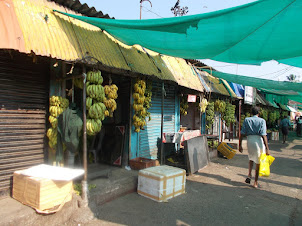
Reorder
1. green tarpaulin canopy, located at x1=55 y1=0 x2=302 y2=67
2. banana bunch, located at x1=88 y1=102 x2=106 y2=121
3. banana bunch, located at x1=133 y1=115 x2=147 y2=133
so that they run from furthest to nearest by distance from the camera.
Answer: banana bunch, located at x1=133 y1=115 x2=147 y2=133, banana bunch, located at x1=88 y1=102 x2=106 y2=121, green tarpaulin canopy, located at x1=55 y1=0 x2=302 y2=67

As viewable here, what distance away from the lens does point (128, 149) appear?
6023 mm

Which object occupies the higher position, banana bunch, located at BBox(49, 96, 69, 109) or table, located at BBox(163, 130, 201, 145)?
banana bunch, located at BBox(49, 96, 69, 109)

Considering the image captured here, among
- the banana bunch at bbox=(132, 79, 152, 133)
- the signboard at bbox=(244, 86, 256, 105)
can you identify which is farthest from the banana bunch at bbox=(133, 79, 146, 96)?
the signboard at bbox=(244, 86, 256, 105)

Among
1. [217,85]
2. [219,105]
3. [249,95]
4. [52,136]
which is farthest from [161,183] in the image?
[249,95]

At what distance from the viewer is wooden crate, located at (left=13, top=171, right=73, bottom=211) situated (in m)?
3.16

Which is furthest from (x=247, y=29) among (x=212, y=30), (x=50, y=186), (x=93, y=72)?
(x=50, y=186)

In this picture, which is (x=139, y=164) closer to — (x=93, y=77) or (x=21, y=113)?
(x=93, y=77)

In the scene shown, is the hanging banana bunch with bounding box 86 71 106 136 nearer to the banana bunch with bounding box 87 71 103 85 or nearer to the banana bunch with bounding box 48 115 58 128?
the banana bunch with bounding box 87 71 103 85

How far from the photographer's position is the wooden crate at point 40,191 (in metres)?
3.16

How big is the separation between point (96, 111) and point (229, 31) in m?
3.01

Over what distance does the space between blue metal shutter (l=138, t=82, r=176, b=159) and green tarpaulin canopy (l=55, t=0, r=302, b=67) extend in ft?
8.05

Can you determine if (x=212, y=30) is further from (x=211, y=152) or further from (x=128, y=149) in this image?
(x=211, y=152)

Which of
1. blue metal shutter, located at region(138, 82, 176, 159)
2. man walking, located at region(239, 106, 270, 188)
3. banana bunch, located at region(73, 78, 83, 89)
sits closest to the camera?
banana bunch, located at region(73, 78, 83, 89)

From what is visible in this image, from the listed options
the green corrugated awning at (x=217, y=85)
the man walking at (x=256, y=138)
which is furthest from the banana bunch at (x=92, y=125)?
the green corrugated awning at (x=217, y=85)
